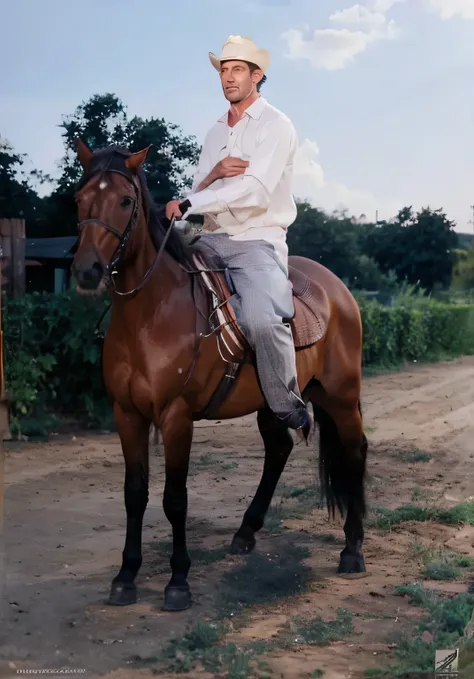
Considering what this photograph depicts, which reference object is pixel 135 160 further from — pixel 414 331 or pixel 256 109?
pixel 414 331

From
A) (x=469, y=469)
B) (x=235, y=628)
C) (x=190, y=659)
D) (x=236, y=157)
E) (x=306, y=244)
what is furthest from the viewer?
(x=306, y=244)

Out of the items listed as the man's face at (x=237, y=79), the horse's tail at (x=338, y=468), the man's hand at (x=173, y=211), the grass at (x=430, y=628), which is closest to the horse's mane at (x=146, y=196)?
the man's hand at (x=173, y=211)

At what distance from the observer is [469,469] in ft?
25.4

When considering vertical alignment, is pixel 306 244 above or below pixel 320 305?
above

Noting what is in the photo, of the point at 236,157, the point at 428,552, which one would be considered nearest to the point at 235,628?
the point at 428,552

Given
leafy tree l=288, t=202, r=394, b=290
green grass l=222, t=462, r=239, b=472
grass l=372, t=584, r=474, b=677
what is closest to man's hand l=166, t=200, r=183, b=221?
grass l=372, t=584, r=474, b=677

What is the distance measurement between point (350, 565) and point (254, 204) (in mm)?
2324

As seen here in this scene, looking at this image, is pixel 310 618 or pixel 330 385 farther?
pixel 330 385

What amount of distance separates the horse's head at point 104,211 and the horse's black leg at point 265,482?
1809mm

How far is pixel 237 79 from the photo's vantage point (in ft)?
13.8

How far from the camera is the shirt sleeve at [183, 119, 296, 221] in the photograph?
13.6ft

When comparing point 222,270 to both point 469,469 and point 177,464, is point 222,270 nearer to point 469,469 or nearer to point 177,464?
point 177,464

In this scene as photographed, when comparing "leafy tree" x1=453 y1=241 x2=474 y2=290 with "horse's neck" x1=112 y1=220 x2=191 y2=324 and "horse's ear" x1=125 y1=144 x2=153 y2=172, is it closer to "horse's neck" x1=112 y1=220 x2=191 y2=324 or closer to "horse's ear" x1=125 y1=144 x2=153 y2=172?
"horse's neck" x1=112 y1=220 x2=191 y2=324

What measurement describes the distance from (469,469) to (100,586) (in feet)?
14.8
